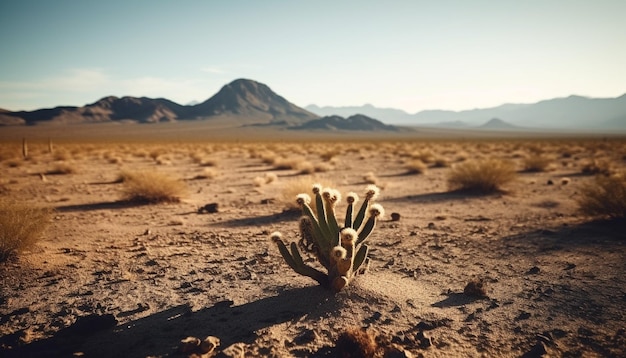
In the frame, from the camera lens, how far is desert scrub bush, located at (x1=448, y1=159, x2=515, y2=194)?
1137cm

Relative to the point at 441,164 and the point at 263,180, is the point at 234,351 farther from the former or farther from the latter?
the point at 441,164

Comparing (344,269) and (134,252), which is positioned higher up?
(344,269)

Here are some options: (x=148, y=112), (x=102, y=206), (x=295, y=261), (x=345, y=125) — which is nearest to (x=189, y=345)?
(x=295, y=261)

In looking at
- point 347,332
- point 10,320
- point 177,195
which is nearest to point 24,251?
point 10,320

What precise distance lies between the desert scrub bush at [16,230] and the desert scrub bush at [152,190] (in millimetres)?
3982

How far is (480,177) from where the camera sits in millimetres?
11344

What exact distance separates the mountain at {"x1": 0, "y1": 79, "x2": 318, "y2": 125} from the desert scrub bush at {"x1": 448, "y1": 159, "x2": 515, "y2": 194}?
148652 mm

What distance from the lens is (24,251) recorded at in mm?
5566

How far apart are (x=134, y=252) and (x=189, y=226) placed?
69.3 inches

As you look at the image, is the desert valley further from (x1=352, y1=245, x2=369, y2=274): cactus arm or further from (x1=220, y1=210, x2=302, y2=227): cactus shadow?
(x1=352, y1=245, x2=369, y2=274): cactus arm

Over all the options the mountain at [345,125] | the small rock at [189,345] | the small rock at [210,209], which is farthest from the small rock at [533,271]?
the mountain at [345,125]

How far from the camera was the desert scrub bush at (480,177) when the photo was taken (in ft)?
37.3

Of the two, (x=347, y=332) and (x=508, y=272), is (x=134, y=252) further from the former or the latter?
(x=508, y=272)

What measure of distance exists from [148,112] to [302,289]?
178m
